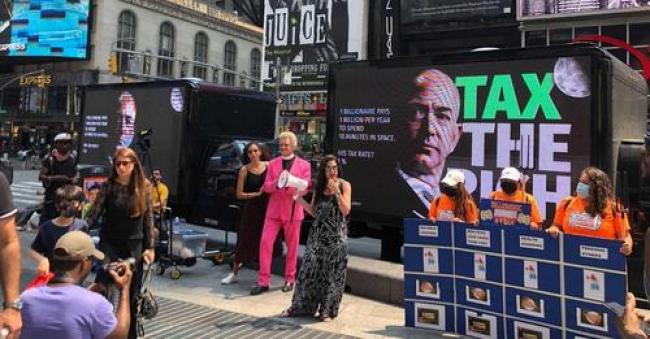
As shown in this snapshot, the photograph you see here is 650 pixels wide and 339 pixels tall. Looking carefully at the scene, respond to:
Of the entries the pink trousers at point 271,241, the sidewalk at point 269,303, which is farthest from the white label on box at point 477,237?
the pink trousers at point 271,241

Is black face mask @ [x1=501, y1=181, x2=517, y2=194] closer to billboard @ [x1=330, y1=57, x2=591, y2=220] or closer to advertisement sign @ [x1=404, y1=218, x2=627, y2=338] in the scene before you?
advertisement sign @ [x1=404, y1=218, x2=627, y2=338]

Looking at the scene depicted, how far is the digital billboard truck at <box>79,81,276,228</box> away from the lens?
1049 cm

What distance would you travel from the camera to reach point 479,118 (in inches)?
294

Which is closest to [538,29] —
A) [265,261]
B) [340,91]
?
[340,91]

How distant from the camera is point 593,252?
4.75 meters

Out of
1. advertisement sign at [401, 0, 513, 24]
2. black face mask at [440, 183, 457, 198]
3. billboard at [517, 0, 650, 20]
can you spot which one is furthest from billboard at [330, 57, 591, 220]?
advertisement sign at [401, 0, 513, 24]

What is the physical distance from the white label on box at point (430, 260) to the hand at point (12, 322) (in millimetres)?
3815

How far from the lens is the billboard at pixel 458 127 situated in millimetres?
6816

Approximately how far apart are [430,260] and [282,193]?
2.02m

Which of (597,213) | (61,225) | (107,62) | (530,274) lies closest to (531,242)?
(530,274)

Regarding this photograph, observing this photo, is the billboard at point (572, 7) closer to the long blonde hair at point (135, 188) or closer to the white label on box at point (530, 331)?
the white label on box at point (530, 331)

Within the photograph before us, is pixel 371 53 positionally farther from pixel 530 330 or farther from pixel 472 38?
pixel 530 330

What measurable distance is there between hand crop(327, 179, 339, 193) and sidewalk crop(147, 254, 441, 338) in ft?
4.21

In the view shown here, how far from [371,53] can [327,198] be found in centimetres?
4331
